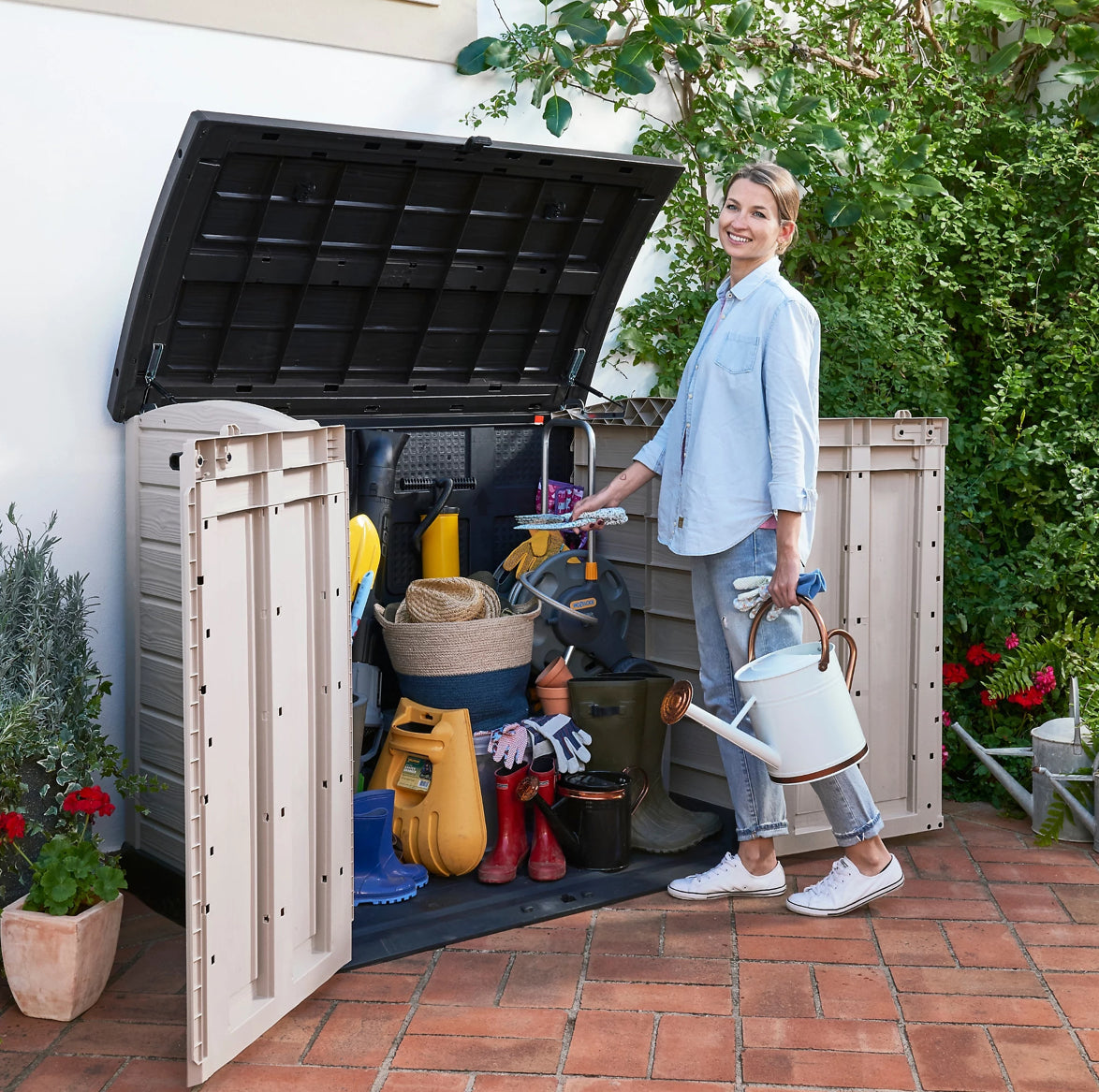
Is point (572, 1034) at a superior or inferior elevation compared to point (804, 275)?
inferior

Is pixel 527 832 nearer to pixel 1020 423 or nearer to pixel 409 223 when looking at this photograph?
pixel 409 223

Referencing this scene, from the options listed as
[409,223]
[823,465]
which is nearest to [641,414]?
[823,465]

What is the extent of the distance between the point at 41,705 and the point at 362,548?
922mm

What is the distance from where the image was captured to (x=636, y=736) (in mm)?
3973

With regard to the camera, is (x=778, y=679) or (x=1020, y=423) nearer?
(x=778, y=679)

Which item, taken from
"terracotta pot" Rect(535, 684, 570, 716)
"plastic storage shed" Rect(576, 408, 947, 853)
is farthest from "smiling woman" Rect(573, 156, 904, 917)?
"terracotta pot" Rect(535, 684, 570, 716)

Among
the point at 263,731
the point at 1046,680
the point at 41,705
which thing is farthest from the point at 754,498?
the point at 41,705

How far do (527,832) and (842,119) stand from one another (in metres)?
2.98

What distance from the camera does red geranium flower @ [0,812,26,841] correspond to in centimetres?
292

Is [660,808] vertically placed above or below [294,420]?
below

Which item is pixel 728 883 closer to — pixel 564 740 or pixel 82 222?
pixel 564 740

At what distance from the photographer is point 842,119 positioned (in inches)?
194

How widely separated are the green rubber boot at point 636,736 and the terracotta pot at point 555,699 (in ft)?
0.22

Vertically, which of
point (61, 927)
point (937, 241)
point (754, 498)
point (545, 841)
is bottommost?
point (545, 841)
